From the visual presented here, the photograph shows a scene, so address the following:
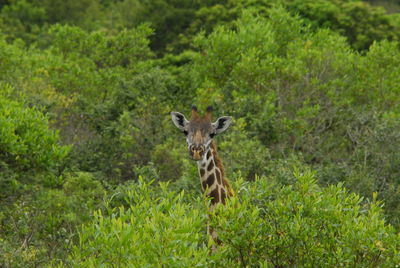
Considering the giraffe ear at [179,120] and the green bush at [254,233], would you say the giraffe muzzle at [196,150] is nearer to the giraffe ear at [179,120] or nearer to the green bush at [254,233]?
the giraffe ear at [179,120]

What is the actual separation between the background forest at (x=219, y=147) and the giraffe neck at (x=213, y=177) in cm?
113

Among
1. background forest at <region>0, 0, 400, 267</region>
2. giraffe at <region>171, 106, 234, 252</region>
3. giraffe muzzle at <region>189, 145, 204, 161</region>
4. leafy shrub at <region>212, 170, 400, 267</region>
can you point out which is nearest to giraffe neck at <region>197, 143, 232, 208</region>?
giraffe at <region>171, 106, 234, 252</region>

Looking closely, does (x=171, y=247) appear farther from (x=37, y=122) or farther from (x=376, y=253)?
(x=37, y=122)

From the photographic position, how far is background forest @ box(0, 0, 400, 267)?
9859mm

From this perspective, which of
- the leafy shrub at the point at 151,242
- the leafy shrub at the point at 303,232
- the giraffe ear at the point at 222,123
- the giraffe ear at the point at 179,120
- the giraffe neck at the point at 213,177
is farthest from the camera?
the giraffe ear at the point at 179,120

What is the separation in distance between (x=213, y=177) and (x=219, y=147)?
11588 mm

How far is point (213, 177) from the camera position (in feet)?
46.4

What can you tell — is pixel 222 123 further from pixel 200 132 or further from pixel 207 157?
pixel 207 157

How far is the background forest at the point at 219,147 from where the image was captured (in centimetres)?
986

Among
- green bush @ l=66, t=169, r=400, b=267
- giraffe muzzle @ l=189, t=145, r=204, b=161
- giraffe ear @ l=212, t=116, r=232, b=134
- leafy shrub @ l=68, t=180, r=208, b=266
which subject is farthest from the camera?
giraffe ear @ l=212, t=116, r=232, b=134

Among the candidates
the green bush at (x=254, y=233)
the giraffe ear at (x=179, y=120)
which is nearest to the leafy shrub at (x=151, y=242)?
the green bush at (x=254, y=233)

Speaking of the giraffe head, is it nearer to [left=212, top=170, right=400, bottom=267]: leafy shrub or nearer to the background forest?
the background forest

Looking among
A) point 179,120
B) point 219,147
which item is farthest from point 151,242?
point 219,147

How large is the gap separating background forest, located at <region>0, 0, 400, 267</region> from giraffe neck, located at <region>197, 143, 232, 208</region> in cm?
113
